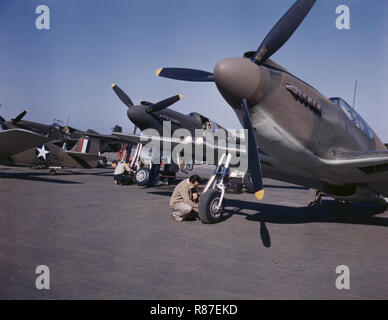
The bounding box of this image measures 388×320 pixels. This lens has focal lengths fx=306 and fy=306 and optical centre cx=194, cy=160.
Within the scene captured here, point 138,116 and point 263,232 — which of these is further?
point 138,116

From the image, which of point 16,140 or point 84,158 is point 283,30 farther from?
point 84,158

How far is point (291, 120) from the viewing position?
203 inches

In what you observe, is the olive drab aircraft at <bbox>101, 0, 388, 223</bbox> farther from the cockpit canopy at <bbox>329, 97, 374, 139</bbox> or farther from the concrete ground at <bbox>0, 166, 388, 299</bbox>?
the concrete ground at <bbox>0, 166, 388, 299</bbox>

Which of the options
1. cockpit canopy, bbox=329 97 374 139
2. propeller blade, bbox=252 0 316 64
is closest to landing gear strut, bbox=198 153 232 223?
cockpit canopy, bbox=329 97 374 139

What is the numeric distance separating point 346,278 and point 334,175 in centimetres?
332

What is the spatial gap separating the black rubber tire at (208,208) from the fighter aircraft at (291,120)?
0.16ft

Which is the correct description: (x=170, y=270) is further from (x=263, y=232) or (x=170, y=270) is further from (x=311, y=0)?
(x=311, y=0)

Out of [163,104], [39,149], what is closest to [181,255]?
[163,104]

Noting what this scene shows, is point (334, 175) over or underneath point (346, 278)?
over

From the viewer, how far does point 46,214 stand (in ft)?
22.9

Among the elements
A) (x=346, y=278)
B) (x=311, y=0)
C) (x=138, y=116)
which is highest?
(x=311, y=0)

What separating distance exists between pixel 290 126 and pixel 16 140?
14491 millimetres
